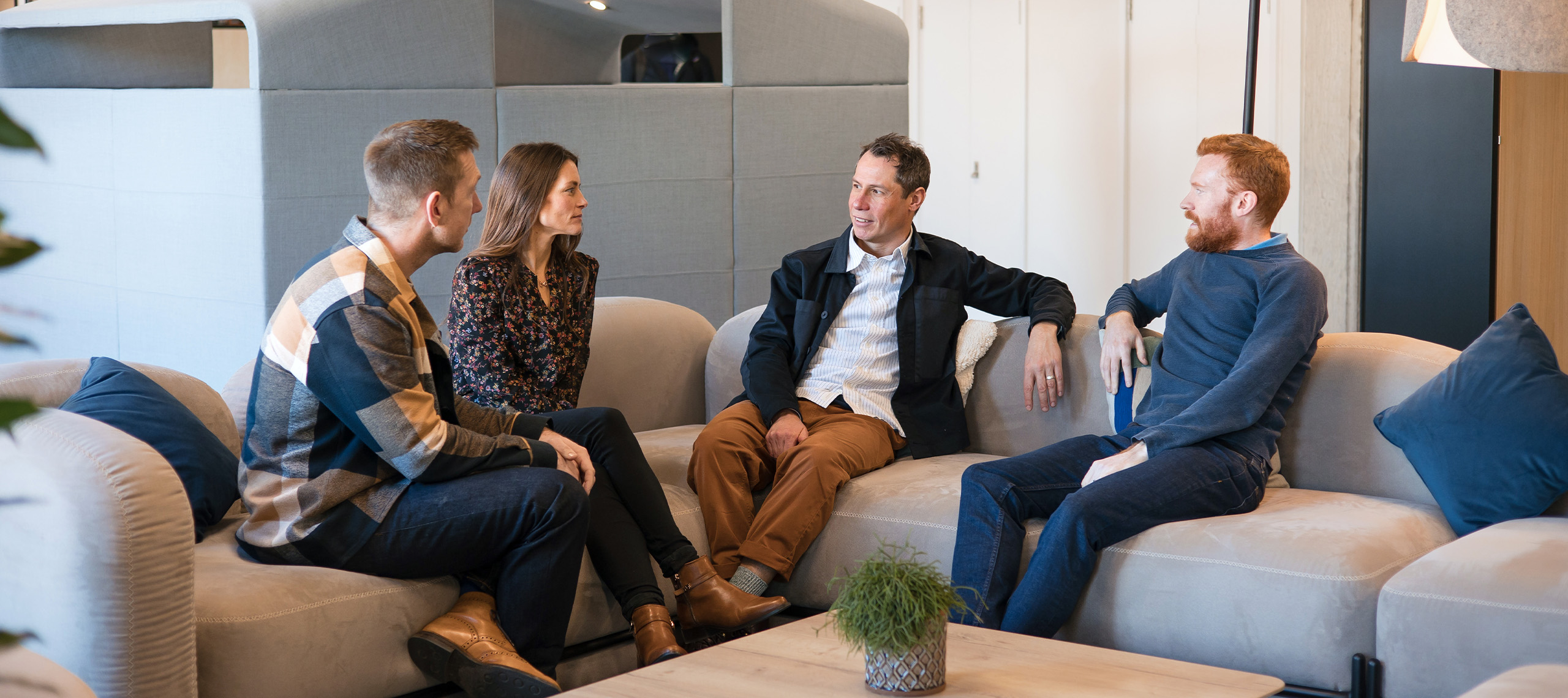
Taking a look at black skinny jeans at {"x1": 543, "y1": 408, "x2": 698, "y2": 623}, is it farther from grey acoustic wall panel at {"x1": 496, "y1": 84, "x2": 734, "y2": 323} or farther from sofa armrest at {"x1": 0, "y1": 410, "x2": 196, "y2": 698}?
grey acoustic wall panel at {"x1": 496, "y1": 84, "x2": 734, "y2": 323}

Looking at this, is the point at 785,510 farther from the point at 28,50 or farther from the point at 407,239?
the point at 28,50

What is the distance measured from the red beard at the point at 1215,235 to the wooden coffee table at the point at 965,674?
42.7 inches

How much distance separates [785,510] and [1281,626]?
98 cm

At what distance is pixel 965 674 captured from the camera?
1.75m

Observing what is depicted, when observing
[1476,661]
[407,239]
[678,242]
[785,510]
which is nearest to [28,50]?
[678,242]

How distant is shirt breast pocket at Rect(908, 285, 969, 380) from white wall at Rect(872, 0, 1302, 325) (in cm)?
303

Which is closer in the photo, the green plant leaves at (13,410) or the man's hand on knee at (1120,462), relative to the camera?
the green plant leaves at (13,410)

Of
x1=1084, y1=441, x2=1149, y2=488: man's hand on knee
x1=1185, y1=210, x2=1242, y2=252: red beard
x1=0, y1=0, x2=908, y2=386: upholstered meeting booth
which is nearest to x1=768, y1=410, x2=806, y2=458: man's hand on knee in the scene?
x1=1084, y1=441, x2=1149, y2=488: man's hand on knee

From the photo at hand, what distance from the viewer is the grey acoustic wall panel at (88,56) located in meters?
4.33

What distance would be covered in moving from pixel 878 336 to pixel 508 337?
2.80 ft

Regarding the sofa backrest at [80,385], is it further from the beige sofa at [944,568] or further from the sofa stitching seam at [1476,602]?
the sofa stitching seam at [1476,602]

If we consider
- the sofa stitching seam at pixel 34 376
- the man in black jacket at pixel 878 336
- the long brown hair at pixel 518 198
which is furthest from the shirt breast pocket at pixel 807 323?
the sofa stitching seam at pixel 34 376

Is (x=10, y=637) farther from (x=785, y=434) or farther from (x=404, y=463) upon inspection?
(x=785, y=434)

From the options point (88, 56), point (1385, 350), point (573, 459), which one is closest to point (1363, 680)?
point (1385, 350)
